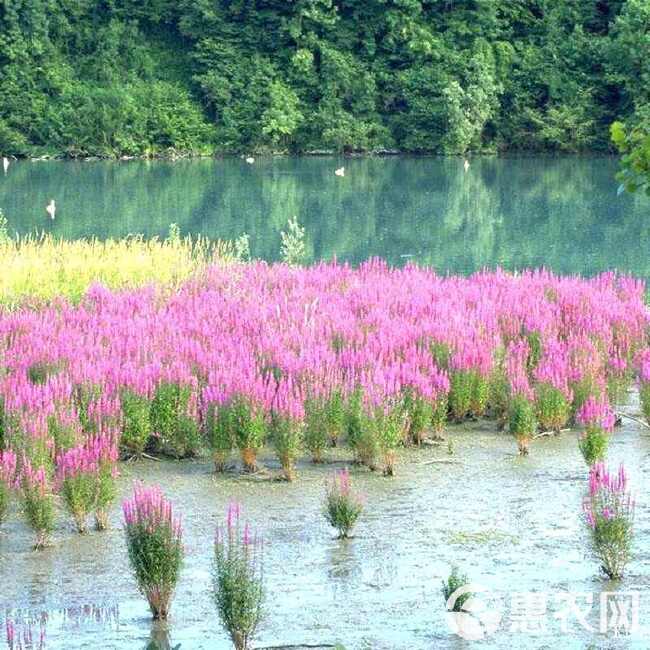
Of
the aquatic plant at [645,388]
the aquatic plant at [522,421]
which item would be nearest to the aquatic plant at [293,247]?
the aquatic plant at [645,388]

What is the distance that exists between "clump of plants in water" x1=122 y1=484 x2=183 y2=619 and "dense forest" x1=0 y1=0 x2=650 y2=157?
1863 inches

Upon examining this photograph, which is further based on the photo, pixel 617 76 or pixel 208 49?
pixel 208 49

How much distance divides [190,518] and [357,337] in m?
3.36

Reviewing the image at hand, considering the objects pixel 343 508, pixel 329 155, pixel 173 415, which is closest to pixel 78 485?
pixel 343 508

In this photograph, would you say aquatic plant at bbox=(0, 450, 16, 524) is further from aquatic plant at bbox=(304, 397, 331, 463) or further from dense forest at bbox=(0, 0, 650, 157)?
dense forest at bbox=(0, 0, 650, 157)

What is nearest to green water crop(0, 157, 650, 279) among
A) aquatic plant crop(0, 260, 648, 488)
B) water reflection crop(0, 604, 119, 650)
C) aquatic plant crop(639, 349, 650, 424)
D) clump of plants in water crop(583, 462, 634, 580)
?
aquatic plant crop(0, 260, 648, 488)

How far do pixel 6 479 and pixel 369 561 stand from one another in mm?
1991

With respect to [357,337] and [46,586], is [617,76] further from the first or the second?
[46,586]

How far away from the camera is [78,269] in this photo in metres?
14.7

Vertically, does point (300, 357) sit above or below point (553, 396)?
above

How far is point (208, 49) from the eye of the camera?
56938 millimetres

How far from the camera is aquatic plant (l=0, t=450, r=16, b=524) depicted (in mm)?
7484

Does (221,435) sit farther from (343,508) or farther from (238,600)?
(238,600)

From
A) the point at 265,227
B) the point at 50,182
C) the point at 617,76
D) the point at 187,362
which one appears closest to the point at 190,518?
the point at 187,362
